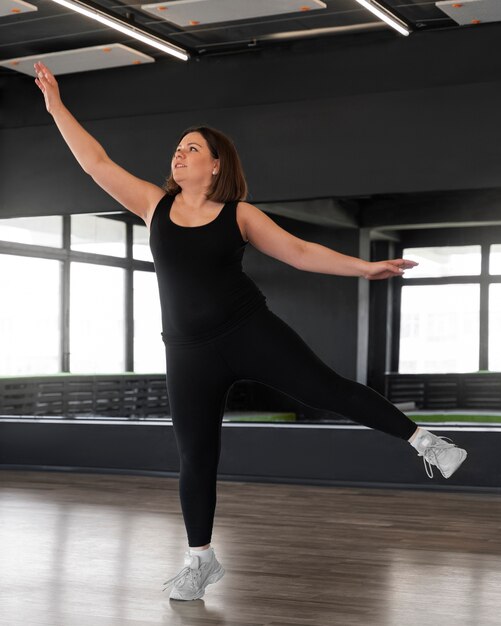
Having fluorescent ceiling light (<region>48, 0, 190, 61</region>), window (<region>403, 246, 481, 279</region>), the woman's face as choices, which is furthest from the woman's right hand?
window (<region>403, 246, 481, 279</region>)

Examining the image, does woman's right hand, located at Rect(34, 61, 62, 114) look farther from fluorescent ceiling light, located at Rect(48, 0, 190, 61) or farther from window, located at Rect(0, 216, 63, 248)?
window, located at Rect(0, 216, 63, 248)

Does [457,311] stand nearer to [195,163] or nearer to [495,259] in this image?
[495,259]

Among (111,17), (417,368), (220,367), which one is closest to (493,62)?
(417,368)

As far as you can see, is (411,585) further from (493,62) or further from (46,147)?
(46,147)

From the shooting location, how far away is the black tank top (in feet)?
9.53

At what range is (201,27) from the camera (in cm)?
605

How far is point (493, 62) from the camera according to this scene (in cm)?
573

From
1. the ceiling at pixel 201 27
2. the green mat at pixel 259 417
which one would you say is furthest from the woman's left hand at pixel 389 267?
the green mat at pixel 259 417

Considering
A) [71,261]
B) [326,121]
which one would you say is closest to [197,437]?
[326,121]

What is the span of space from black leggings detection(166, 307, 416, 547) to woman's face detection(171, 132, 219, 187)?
466mm

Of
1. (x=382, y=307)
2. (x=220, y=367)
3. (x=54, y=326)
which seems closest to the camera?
(x=220, y=367)

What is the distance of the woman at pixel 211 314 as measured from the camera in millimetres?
2857

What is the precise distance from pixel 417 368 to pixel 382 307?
0.42 m

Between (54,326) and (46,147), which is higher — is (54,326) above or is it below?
below
